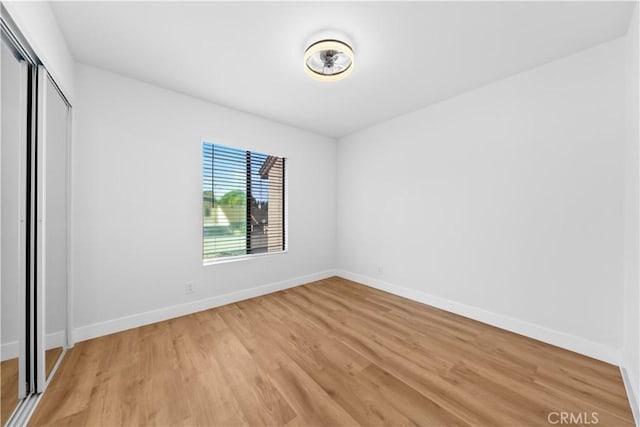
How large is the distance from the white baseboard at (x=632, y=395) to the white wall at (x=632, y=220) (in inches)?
0.5

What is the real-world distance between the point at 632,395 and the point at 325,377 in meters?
2.00

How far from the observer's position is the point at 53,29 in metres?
1.67

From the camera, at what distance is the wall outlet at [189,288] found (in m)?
2.76

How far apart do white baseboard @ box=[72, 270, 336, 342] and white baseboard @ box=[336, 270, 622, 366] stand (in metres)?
1.82

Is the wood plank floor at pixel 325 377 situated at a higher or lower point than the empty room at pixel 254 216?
lower

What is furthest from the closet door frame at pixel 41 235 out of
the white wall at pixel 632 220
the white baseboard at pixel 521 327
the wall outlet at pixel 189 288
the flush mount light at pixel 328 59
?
the white wall at pixel 632 220

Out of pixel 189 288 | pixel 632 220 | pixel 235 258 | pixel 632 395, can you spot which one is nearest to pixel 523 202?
pixel 632 220

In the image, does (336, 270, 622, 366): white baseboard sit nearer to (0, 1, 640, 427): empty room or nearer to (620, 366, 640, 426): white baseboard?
(0, 1, 640, 427): empty room

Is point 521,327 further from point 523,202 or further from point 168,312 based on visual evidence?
point 168,312

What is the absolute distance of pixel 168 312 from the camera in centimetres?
261

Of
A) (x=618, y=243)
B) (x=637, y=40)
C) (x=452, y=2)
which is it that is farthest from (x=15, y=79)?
(x=618, y=243)

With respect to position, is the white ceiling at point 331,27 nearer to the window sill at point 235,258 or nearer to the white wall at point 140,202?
the white wall at point 140,202

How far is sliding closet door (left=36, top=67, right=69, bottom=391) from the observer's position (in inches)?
59.3

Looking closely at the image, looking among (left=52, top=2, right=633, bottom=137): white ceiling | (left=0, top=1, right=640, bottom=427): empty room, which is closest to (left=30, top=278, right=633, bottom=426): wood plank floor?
(left=0, top=1, right=640, bottom=427): empty room
